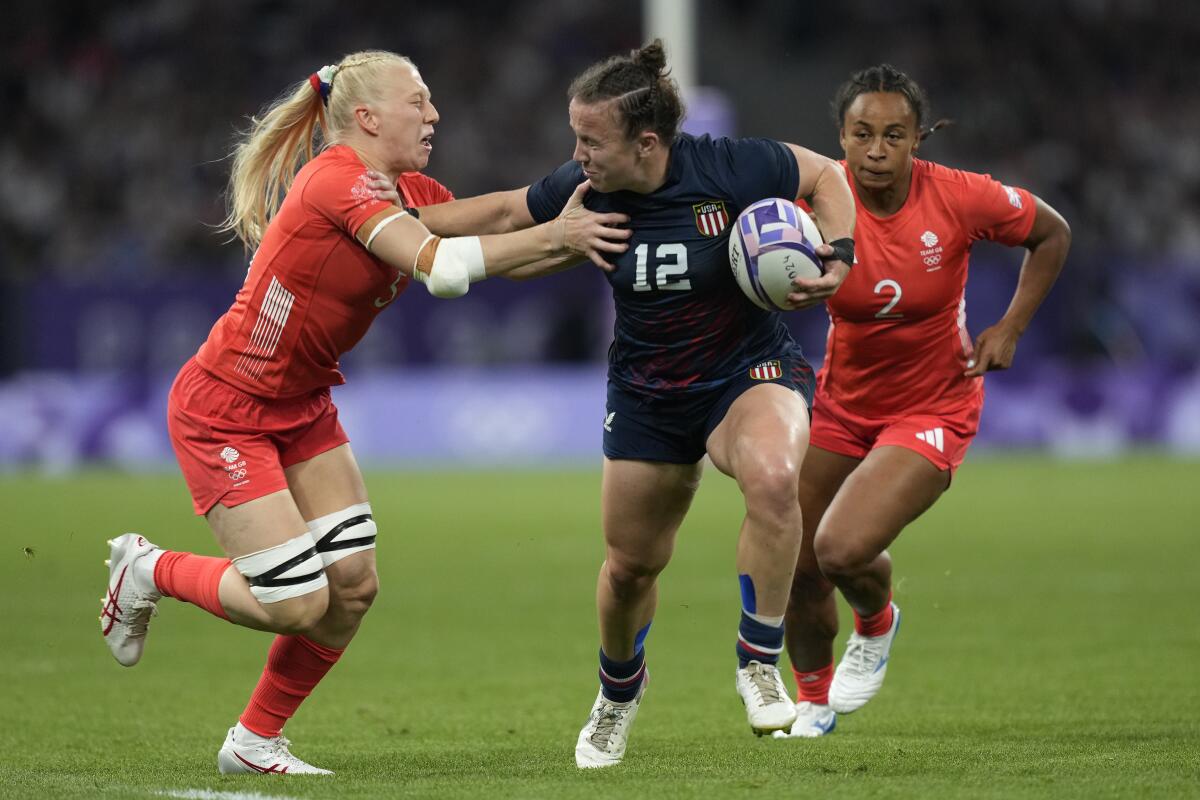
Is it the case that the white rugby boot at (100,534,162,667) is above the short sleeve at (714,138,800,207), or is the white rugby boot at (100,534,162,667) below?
below

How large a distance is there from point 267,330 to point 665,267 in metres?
1.32

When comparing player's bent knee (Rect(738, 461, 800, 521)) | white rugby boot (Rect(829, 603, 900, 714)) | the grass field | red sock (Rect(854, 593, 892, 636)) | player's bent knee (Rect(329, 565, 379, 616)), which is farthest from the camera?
red sock (Rect(854, 593, 892, 636))

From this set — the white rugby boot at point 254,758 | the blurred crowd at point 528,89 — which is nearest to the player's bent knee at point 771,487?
the white rugby boot at point 254,758

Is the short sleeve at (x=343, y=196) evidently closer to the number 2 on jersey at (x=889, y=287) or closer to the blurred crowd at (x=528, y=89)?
the number 2 on jersey at (x=889, y=287)

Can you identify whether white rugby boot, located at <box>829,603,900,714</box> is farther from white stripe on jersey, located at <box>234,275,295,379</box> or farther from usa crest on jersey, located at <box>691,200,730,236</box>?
white stripe on jersey, located at <box>234,275,295,379</box>

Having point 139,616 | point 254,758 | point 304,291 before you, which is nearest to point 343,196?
point 304,291

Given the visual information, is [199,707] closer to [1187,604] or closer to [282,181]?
[282,181]

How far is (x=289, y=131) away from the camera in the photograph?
591 centimetres

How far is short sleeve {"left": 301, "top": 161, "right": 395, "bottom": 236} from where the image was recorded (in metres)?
5.43

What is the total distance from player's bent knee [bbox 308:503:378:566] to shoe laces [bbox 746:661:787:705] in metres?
1.33

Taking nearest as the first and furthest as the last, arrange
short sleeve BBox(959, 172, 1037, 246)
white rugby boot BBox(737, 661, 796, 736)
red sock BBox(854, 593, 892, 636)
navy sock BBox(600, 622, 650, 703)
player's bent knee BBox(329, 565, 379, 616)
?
white rugby boot BBox(737, 661, 796, 736) → player's bent knee BBox(329, 565, 379, 616) → navy sock BBox(600, 622, 650, 703) → short sleeve BBox(959, 172, 1037, 246) → red sock BBox(854, 593, 892, 636)

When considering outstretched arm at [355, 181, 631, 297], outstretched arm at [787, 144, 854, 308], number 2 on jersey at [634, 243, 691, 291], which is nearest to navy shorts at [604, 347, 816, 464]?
outstretched arm at [787, 144, 854, 308]

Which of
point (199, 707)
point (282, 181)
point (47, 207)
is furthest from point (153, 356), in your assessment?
point (282, 181)

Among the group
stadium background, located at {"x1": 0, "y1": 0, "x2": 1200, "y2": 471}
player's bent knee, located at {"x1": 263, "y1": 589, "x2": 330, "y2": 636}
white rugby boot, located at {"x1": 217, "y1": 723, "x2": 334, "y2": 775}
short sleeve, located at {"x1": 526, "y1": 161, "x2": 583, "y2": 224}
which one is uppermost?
short sleeve, located at {"x1": 526, "y1": 161, "x2": 583, "y2": 224}
